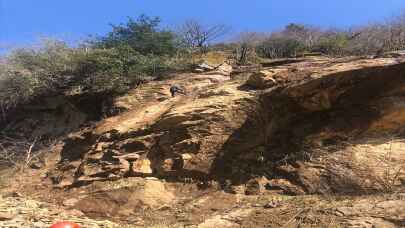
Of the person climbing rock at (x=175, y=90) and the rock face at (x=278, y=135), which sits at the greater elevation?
the person climbing rock at (x=175, y=90)

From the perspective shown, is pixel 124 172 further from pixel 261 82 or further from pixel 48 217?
pixel 261 82

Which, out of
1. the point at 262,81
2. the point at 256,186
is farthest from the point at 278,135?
the point at 262,81

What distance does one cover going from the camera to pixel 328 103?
260 inches

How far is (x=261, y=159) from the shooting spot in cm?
661

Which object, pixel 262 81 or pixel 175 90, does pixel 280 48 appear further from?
pixel 262 81

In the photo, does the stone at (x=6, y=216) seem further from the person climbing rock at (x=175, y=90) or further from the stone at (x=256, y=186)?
the person climbing rock at (x=175, y=90)

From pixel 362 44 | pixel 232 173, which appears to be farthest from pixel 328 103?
pixel 362 44

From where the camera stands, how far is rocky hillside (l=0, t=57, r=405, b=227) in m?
5.50

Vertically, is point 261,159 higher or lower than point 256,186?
higher

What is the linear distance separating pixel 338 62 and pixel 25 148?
7246 millimetres

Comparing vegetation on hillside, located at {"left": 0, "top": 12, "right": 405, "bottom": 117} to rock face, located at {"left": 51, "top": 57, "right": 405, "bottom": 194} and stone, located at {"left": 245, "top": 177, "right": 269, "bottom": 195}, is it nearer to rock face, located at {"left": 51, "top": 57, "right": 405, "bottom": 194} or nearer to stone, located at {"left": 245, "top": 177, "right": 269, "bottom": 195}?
rock face, located at {"left": 51, "top": 57, "right": 405, "bottom": 194}

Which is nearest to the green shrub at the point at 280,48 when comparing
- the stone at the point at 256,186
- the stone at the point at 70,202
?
the stone at the point at 256,186

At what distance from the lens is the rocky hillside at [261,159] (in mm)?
5500

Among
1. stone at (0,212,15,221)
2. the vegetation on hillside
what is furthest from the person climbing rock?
stone at (0,212,15,221)
